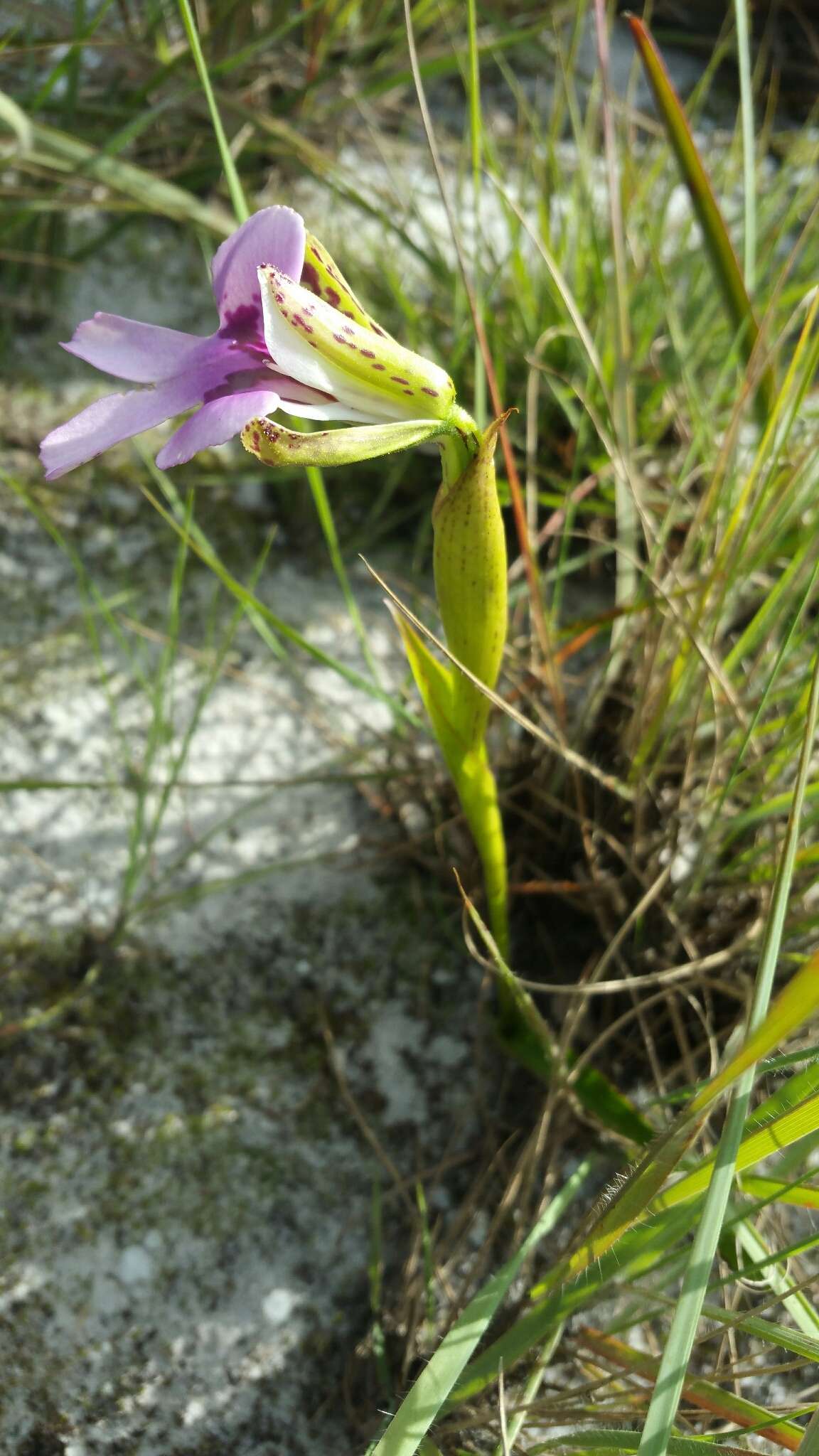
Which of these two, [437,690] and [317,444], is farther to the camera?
[437,690]

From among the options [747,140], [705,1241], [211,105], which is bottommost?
[705,1241]

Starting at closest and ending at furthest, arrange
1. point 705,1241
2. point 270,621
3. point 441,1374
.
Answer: point 705,1241, point 441,1374, point 270,621

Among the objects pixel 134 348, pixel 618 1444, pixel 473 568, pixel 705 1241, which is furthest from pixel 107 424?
pixel 618 1444

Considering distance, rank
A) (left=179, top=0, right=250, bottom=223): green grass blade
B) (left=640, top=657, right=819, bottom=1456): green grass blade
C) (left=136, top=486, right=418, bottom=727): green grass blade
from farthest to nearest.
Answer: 1. (left=136, top=486, right=418, bottom=727): green grass blade
2. (left=179, top=0, right=250, bottom=223): green grass blade
3. (left=640, top=657, right=819, bottom=1456): green grass blade

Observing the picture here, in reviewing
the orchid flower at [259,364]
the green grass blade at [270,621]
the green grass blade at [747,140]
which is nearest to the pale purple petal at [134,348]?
the orchid flower at [259,364]

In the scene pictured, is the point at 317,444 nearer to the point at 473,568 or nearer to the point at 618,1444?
the point at 473,568

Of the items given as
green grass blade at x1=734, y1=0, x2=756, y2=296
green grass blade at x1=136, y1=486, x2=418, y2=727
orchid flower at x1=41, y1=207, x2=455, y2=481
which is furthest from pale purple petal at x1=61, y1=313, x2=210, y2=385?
green grass blade at x1=734, y1=0, x2=756, y2=296

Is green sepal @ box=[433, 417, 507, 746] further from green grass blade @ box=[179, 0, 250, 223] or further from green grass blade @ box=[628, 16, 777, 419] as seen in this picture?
green grass blade @ box=[628, 16, 777, 419]
